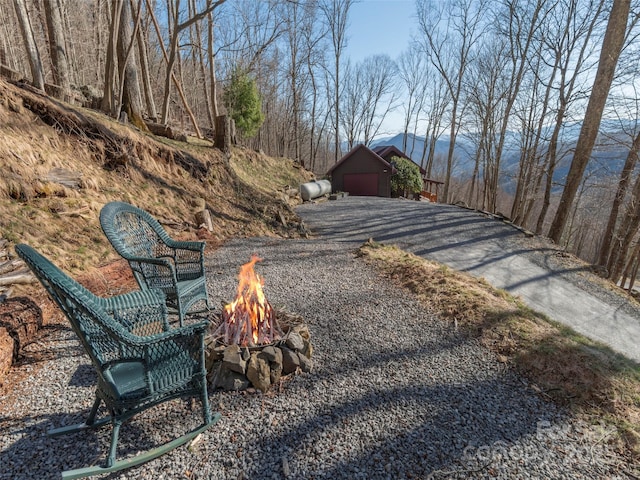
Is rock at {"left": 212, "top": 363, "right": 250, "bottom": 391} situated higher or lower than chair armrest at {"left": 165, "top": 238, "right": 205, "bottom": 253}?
lower

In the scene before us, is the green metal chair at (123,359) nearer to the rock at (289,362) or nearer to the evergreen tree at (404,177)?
the rock at (289,362)

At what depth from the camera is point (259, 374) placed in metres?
2.41

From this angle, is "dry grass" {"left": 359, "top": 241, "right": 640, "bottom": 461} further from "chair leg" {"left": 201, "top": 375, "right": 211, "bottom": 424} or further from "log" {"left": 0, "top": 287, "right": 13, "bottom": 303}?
"log" {"left": 0, "top": 287, "right": 13, "bottom": 303}

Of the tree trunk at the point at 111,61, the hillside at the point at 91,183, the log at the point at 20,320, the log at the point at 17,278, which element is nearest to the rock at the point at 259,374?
the log at the point at 20,320

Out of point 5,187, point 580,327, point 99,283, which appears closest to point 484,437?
point 99,283

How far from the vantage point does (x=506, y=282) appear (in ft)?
21.7

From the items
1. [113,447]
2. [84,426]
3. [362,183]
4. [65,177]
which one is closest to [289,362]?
[113,447]

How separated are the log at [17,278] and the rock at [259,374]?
8.60ft

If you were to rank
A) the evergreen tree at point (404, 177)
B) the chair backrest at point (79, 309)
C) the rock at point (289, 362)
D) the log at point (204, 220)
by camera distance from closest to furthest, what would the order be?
the chair backrest at point (79, 309) < the rock at point (289, 362) < the log at point (204, 220) < the evergreen tree at point (404, 177)

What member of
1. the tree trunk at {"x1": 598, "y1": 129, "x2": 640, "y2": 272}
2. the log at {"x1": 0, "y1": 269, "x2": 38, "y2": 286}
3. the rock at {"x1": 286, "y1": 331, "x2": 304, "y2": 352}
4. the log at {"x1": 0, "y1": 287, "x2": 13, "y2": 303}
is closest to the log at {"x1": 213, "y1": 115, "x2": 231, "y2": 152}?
the log at {"x1": 0, "y1": 269, "x2": 38, "y2": 286}

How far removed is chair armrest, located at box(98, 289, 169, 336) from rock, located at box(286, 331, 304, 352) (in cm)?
102

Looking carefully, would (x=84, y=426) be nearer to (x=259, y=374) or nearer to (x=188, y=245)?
(x=259, y=374)

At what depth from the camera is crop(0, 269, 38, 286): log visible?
2999 millimetres

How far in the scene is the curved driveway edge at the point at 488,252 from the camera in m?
5.67
